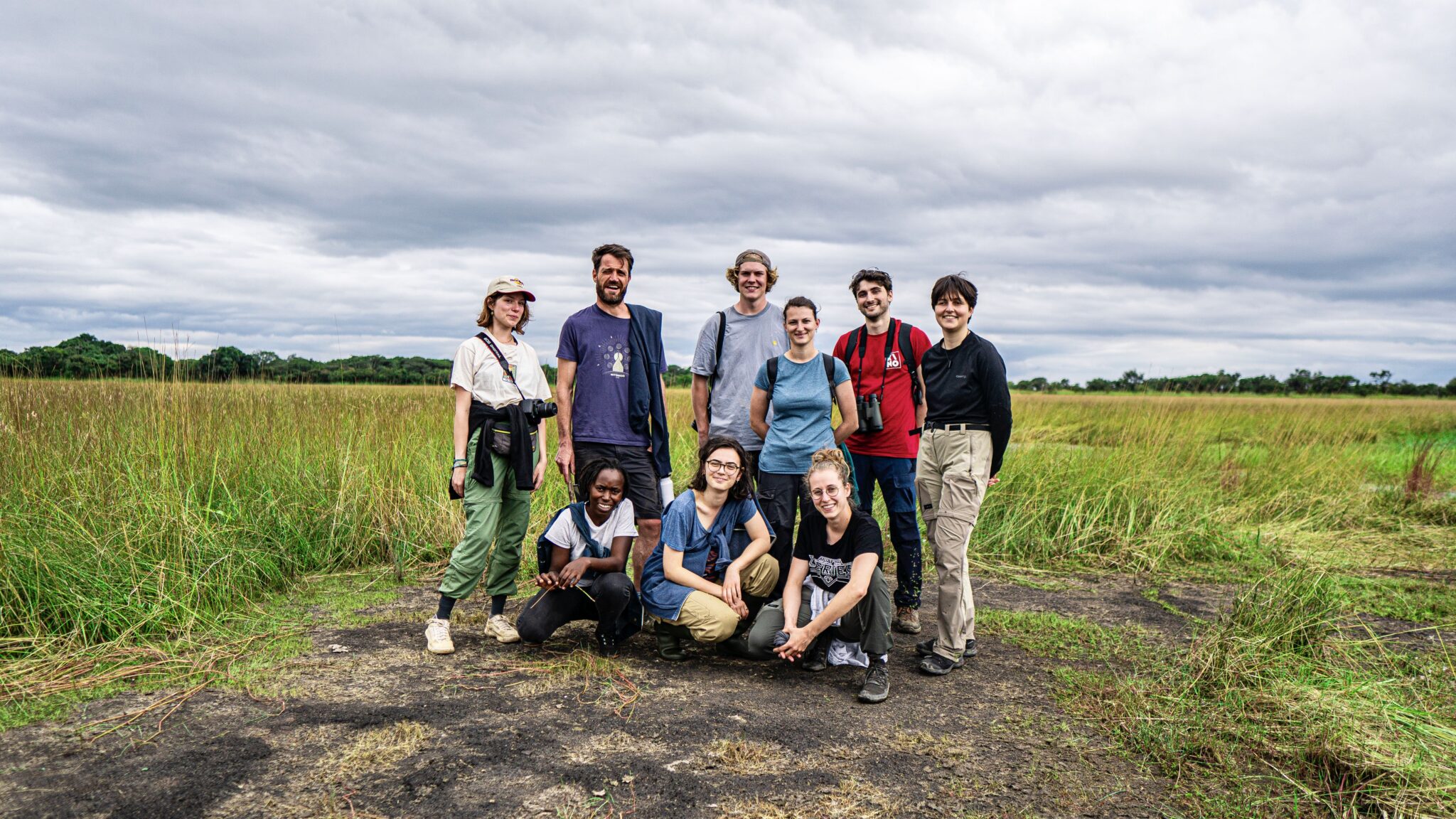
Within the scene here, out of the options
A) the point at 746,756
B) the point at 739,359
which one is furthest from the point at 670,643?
the point at 739,359

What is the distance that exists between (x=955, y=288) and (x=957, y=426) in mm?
663

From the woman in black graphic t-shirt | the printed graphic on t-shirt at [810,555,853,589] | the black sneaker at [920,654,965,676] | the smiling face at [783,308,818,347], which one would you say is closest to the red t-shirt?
the smiling face at [783,308,818,347]

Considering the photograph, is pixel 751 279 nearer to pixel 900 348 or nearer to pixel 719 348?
pixel 719 348

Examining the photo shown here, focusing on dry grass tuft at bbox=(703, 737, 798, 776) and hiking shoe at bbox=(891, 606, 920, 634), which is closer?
dry grass tuft at bbox=(703, 737, 798, 776)

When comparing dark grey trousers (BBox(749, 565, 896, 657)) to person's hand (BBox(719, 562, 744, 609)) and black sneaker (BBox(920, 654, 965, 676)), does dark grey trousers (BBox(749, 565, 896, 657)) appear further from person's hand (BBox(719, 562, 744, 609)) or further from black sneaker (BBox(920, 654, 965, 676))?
black sneaker (BBox(920, 654, 965, 676))

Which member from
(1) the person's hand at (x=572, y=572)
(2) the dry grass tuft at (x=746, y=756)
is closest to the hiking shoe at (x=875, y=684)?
(2) the dry grass tuft at (x=746, y=756)

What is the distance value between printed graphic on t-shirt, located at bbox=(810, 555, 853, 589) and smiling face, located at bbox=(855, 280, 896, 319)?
1489 mm

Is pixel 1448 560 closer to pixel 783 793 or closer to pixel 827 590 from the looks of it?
pixel 827 590

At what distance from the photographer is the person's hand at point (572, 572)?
4.06 meters

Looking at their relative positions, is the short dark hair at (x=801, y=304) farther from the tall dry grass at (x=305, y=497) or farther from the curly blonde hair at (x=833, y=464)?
the tall dry grass at (x=305, y=497)

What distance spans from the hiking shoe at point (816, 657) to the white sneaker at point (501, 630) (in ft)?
4.89

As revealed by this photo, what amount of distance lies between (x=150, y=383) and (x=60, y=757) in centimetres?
375

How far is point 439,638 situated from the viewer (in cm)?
418

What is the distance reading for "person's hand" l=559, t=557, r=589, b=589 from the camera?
4.06 metres
